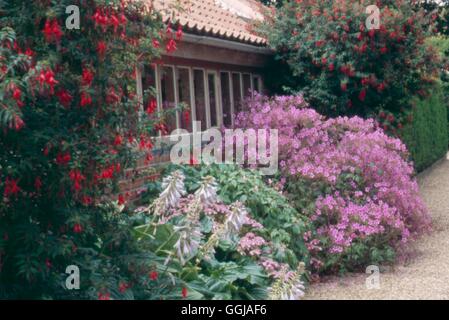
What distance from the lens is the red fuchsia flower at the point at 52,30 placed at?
445 cm

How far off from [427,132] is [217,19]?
8.77 meters

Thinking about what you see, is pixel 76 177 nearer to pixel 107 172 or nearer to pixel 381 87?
pixel 107 172

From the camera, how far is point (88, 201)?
483 centimetres

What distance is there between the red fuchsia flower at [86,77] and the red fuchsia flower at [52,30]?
0.29 metres

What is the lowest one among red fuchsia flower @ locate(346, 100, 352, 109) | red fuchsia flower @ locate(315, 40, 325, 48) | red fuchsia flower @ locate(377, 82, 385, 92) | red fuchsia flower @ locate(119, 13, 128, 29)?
red fuchsia flower @ locate(346, 100, 352, 109)

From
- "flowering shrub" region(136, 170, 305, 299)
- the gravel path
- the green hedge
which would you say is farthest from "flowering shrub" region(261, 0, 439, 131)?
"flowering shrub" region(136, 170, 305, 299)

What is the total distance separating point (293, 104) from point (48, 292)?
679 cm

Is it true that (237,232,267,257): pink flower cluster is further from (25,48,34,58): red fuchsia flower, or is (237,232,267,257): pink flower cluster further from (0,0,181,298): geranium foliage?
(25,48,34,58): red fuchsia flower

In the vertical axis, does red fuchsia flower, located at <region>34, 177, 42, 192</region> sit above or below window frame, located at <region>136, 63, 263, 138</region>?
below

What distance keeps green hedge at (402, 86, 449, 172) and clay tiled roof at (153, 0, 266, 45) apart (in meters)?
4.31

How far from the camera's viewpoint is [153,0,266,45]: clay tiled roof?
870cm

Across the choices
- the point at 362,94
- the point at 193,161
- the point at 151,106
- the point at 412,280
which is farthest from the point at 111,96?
the point at 362,94
